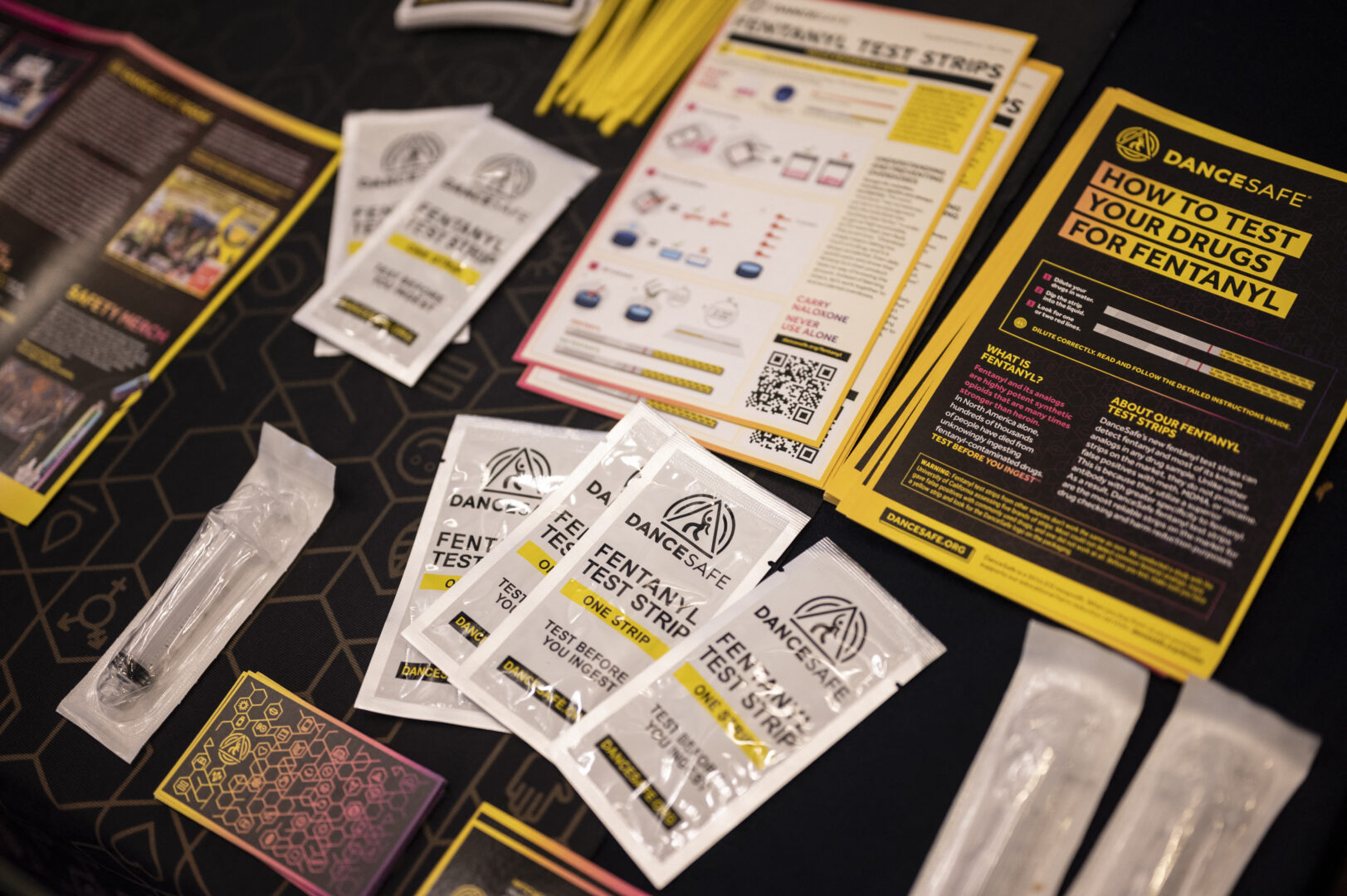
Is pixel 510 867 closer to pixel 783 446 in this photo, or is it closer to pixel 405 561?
pixel 405 561

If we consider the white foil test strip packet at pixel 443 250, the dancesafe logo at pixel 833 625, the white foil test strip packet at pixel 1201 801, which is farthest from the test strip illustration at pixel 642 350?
the white foil test strip packet at pixel 1201 801

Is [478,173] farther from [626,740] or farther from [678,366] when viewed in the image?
[626,740]

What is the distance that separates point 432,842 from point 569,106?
0.73m

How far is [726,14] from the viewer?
3.20ft

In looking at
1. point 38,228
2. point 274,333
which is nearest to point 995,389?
point 274,333

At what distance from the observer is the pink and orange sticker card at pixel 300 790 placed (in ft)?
2.13

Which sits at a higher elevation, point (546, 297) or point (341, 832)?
point (546, 297)

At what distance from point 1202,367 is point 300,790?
77 centimetres

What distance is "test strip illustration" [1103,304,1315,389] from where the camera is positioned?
0.69 m

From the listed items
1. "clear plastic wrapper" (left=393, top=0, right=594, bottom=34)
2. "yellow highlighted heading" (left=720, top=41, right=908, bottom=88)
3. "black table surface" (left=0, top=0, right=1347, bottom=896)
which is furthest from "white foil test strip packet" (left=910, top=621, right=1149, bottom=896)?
"clear plastic wrapper" (left=393, top=0, right=594, bottom=34)

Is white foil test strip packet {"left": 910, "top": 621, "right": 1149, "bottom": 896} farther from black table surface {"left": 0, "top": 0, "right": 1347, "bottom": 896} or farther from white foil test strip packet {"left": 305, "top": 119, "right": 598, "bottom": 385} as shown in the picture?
white foil test strip packet {"left": 305, "top": 119, "right": 598, "bottom": 385}

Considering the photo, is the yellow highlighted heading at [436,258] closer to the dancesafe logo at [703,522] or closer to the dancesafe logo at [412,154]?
the dancesafe logo at [412,154]

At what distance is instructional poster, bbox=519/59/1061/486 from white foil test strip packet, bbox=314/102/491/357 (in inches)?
10.5

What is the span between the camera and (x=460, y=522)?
2.51 ft
